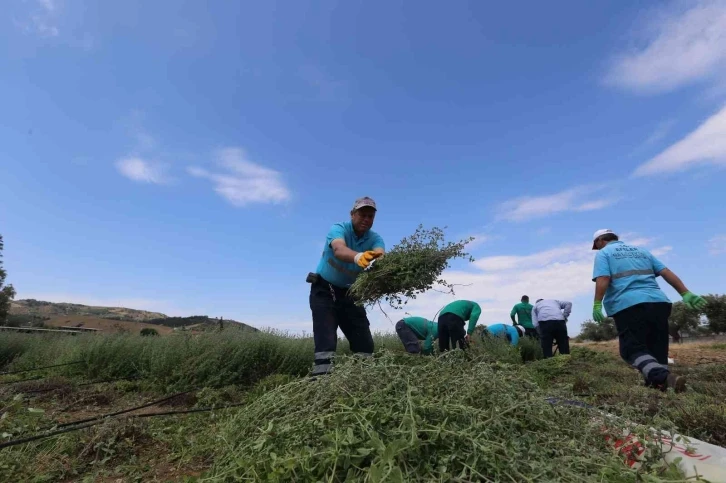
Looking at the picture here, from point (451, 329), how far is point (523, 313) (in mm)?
4014

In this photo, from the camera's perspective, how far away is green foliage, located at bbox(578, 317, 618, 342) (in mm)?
24048

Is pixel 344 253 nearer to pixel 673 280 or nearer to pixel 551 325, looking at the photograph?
pixel 673 280

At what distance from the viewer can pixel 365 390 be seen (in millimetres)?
1553

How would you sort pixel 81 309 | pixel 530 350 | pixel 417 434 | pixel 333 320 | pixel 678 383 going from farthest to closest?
pixel 81 309, pixel 530 350, pixel 333 320, pixel 678 383, pixel 417 434

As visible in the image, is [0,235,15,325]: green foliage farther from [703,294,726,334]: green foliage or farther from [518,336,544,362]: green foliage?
[703,294,726,334]: green foliage

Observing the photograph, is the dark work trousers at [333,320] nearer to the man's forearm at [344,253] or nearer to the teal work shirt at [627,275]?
the man's forearm at [344,253]

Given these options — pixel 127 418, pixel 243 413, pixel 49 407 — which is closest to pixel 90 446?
pixel 127 418

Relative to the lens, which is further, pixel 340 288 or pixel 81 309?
pixel 81 309

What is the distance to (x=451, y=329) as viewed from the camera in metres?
6.51

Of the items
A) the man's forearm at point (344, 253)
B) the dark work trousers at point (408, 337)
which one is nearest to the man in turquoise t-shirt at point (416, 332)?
the dark work trousers at point (408, 337)

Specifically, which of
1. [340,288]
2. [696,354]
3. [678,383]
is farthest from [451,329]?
[696,354]

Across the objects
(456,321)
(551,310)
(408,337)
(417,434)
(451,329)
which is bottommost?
(417,434)

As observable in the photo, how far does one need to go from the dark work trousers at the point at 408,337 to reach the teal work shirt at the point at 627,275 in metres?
3.50

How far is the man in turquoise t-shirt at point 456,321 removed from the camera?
652 centimetres
